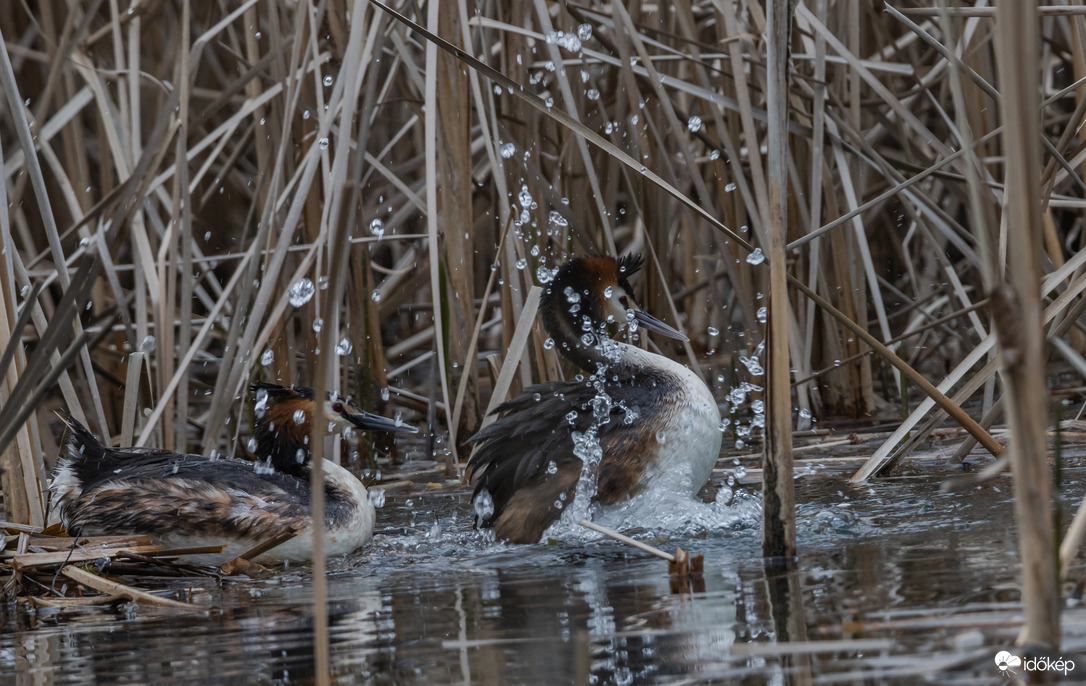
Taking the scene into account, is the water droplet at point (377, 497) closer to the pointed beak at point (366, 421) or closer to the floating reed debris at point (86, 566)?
the pointed beak at point (366, 421)

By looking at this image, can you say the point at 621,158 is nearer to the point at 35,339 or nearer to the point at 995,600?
the point at 995,600

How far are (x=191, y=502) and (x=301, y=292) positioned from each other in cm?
107

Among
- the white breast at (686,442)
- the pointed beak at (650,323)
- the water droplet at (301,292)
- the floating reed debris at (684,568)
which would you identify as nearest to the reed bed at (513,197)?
the water droplet at (301,292)

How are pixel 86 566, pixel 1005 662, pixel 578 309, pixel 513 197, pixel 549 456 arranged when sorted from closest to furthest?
pixel 1005 662 → pixel 86 566 → pixel 549 456 → pixel 578 309 → pixel 513 197

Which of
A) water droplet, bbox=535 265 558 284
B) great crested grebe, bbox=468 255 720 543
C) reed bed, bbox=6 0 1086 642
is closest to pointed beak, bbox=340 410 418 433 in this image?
reed bed, bbox=6 0 1086 642

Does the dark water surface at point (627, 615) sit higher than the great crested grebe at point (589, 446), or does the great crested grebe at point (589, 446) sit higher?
the great crested grebe at point (589, 446)

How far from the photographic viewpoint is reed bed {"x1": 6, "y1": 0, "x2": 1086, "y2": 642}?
165 inches

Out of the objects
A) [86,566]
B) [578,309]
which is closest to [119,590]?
[86,566]

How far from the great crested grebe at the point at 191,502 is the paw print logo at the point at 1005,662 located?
2488 millimetres

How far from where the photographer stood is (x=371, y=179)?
259 inches

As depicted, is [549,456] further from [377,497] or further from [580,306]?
[377,497]

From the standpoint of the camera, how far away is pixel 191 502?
410 cm

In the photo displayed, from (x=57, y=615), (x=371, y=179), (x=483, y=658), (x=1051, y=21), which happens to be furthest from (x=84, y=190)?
(x=1051, y=21)

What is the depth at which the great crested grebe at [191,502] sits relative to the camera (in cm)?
409
